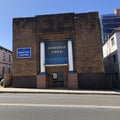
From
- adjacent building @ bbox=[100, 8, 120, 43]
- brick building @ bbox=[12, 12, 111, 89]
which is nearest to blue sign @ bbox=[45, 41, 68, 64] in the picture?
brick building @ bbox=[12, 12, 111, 89]

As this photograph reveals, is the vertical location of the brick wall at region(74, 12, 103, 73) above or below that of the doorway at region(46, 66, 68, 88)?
above

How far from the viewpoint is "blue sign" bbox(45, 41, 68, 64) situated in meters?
27.0

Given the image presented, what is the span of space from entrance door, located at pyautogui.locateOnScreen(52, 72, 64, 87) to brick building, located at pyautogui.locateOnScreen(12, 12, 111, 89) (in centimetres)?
33

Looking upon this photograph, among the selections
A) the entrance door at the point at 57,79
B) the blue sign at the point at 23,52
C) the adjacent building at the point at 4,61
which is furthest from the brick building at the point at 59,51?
the adjacent building at the point at 4,61

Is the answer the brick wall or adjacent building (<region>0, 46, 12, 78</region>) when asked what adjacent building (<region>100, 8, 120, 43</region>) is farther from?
the brick wall

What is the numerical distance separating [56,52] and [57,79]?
3.93 metres

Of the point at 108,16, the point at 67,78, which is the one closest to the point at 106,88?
the point at 67,78

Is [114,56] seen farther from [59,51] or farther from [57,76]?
[57,76]

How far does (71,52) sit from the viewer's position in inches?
1046

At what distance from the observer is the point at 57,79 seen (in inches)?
1126

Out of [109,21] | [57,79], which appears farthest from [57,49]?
[109,21]

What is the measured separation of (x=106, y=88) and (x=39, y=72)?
346 inches

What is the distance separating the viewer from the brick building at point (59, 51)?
2611cm

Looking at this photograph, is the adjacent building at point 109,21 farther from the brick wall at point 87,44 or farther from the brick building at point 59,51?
the brick building at point 59,51
